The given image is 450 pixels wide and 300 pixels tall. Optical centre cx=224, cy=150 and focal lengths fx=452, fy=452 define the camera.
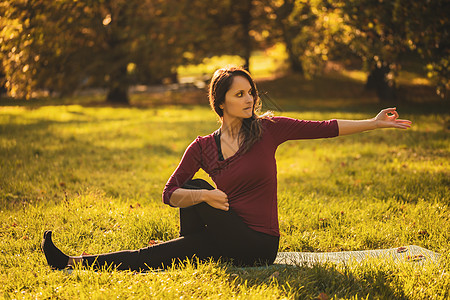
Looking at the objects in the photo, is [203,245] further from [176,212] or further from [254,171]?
[176,212]

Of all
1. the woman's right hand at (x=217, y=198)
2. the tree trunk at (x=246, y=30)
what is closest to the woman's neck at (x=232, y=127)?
the woman's right hand at (x=217, y=198)

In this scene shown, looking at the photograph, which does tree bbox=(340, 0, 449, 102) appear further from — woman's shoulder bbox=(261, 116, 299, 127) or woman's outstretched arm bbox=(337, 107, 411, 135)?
woman's shoulder bbox=(261, 116, 299, 127)

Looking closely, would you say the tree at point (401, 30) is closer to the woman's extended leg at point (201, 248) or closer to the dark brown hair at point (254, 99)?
the dark brown hair at point (254, 99)

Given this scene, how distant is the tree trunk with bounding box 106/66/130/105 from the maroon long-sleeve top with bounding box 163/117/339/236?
16.4 m

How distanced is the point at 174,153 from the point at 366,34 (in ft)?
18.1

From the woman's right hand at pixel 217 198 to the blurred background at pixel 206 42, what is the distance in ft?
19.7

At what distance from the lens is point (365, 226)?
4.98 m

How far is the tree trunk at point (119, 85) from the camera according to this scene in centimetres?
1958

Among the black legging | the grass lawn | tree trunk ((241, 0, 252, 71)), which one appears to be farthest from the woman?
tree trunk ((241, 0, 252, 71))

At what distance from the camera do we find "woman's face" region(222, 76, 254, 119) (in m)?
3.73

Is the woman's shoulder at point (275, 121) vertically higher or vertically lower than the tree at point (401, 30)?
lower

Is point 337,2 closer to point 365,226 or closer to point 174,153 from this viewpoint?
point 174,153

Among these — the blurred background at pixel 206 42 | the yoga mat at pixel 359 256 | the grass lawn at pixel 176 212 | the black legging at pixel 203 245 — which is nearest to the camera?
the grass lawn at pixel 176 212

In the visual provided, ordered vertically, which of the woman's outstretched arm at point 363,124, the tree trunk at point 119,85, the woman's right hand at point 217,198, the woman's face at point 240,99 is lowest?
the woman's right hand at point 217,198
